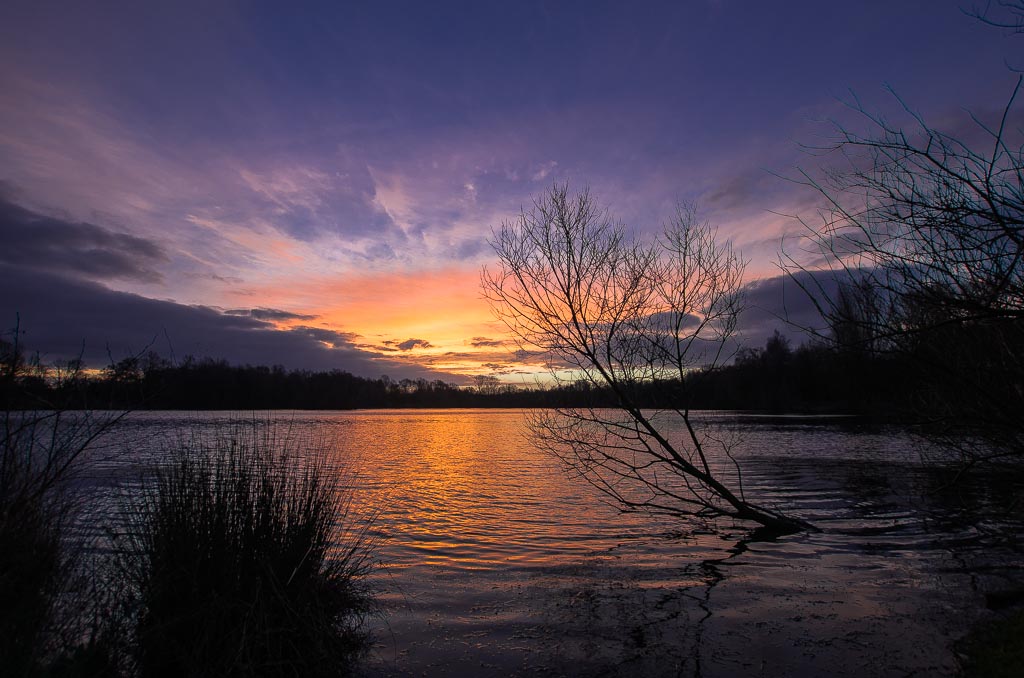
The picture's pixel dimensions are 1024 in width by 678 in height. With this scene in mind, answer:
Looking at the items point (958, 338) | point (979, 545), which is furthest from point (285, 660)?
point (979, 545)

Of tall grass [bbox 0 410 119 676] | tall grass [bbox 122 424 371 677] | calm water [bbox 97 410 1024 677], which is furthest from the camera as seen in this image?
calm water [bbox 97 410 1024 677]

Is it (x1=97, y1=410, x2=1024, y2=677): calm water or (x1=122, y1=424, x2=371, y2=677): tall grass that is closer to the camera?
(x1=122, y1=424, x2=371, y2=677): tall grass

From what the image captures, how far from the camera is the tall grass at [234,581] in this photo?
540cm

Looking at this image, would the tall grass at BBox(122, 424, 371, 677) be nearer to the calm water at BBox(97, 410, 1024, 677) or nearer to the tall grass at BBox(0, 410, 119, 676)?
the tall grass at BBox(0, 410, 119, 676)

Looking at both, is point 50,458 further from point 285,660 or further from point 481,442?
point 481,442

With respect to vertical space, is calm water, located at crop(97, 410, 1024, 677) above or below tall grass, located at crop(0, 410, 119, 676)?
below

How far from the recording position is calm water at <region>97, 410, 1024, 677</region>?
639 cm

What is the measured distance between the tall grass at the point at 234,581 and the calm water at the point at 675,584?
88cm

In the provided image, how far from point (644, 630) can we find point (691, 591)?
1.98 meters

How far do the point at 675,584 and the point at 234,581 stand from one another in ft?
22.1

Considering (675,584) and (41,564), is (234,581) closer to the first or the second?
(41,564)

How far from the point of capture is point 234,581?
582 centimetres

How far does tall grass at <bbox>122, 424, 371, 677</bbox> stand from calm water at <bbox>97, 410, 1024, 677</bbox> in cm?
88

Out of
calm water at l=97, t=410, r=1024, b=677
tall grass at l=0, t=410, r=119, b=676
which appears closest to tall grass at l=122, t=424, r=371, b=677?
tall grass at l=0, t=410, r=119, b=676
